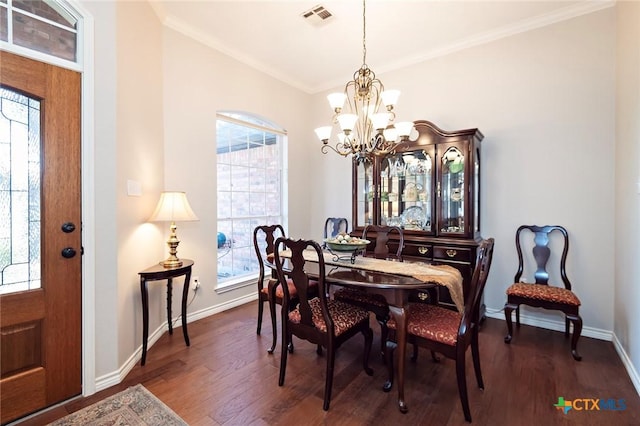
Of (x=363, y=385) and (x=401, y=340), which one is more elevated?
(x=401, y=340)

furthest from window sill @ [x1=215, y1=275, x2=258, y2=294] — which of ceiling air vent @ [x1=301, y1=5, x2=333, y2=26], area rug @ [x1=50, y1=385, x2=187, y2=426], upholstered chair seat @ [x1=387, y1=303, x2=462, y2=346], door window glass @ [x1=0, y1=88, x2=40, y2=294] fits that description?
ceiling air vent @ [x1=301, y1=5, x2=333, y2=26]

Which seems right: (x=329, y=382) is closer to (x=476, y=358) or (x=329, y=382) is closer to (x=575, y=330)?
(x=476, y=358)

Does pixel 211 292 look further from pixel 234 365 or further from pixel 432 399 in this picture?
pixel 432 399

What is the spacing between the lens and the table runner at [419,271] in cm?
193

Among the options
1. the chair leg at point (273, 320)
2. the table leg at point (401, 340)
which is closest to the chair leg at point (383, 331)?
the table leg at point (401, 340)

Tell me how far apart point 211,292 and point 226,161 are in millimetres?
1618

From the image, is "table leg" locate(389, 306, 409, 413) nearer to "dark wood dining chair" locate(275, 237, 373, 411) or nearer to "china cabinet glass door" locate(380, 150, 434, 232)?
"dark wood dining chair" locate(275, 237, 373, 411)

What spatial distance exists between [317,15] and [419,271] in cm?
265

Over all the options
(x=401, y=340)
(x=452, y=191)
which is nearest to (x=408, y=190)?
(x=452, y=191)

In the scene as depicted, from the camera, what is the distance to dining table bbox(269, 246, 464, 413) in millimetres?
1819

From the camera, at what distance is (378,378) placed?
215 centimetres

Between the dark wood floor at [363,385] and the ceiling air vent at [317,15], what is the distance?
10.6ft

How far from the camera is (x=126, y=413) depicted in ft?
5.86

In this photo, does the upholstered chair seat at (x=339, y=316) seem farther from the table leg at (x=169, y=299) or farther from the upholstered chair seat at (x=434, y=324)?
the table leg at (x=169, y=299)
